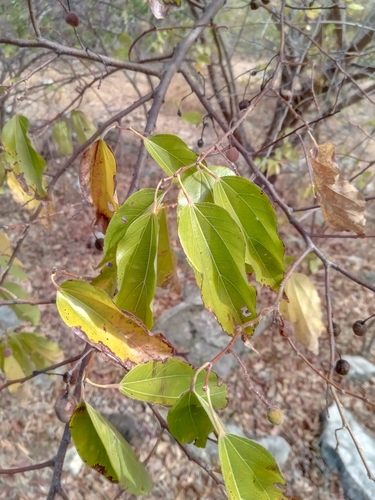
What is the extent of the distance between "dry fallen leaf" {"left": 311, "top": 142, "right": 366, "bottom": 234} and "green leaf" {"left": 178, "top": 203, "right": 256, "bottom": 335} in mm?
220

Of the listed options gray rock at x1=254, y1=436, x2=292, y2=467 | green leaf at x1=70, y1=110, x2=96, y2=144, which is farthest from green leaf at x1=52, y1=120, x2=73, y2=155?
gray rock at x1=254, y1=436, x2=292, y2=467

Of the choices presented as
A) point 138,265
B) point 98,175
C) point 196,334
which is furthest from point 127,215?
point 196,334

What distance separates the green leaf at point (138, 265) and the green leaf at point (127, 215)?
0.02 m

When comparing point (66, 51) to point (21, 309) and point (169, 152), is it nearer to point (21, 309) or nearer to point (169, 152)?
point (169, 152)

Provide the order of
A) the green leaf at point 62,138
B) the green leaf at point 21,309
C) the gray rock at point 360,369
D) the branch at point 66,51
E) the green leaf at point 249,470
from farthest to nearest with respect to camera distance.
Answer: the gray rock at point 360,369 < the green leaf at point 62,138 < the green leaf at point 21,309 < the branch at point 66,51 < the green leaf at point 249,470

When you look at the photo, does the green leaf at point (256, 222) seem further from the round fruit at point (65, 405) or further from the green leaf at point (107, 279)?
the round fruit at point (65, 405)

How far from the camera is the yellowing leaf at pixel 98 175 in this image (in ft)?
2.13

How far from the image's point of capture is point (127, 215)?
1.71 ft

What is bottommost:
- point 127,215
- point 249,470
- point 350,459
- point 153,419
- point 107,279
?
point 350,459

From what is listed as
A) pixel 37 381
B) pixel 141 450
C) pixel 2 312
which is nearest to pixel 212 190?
pixel 141 450

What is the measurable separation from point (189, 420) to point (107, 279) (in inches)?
9.4

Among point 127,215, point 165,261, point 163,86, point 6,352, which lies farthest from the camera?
point 6,352

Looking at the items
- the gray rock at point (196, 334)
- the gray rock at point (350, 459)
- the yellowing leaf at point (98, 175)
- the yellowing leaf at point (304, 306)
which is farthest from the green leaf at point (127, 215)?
the gray rock at point (196, 334)

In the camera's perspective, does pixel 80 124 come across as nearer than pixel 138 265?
No
